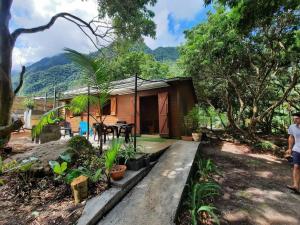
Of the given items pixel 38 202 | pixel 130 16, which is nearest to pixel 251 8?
pixel 130 16

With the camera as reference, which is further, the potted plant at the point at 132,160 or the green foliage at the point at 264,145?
the green foliage at the point at 264,145

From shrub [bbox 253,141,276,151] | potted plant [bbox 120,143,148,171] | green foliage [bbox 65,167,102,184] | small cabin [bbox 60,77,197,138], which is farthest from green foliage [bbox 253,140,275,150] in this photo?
green foliage [bbox 65,167,102,184]

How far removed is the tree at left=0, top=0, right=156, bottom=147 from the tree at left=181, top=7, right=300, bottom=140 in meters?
3.15

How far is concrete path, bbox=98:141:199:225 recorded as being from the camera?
8.31 ft

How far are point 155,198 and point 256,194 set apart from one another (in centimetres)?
238

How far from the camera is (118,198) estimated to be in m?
3.00

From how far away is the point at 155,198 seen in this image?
3.06m

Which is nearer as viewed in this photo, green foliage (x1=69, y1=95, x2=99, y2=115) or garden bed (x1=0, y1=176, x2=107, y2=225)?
garden bed (x1=0, y1=176, x2=107, y2=225)

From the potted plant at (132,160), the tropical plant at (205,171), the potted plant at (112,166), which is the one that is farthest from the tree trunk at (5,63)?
the tropical plant at (205,171)

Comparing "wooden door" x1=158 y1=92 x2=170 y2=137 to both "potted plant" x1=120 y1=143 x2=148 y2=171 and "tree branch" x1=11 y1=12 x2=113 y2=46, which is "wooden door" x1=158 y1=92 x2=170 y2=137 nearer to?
"tree branch" x1=11 y1=12 x2=113 y2=46

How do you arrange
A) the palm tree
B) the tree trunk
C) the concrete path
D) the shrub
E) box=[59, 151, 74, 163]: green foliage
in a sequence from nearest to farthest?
1. the concrete path
2. box=[59, 151, 74, 163]: green foliage
3. the palm tree
4. the tree trunk
5. the shrub

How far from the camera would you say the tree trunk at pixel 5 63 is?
17.3ft

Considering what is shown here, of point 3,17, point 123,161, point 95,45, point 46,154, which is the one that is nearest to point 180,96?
point 95,45

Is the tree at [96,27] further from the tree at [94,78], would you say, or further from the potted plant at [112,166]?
the potted plant at [112,166]
